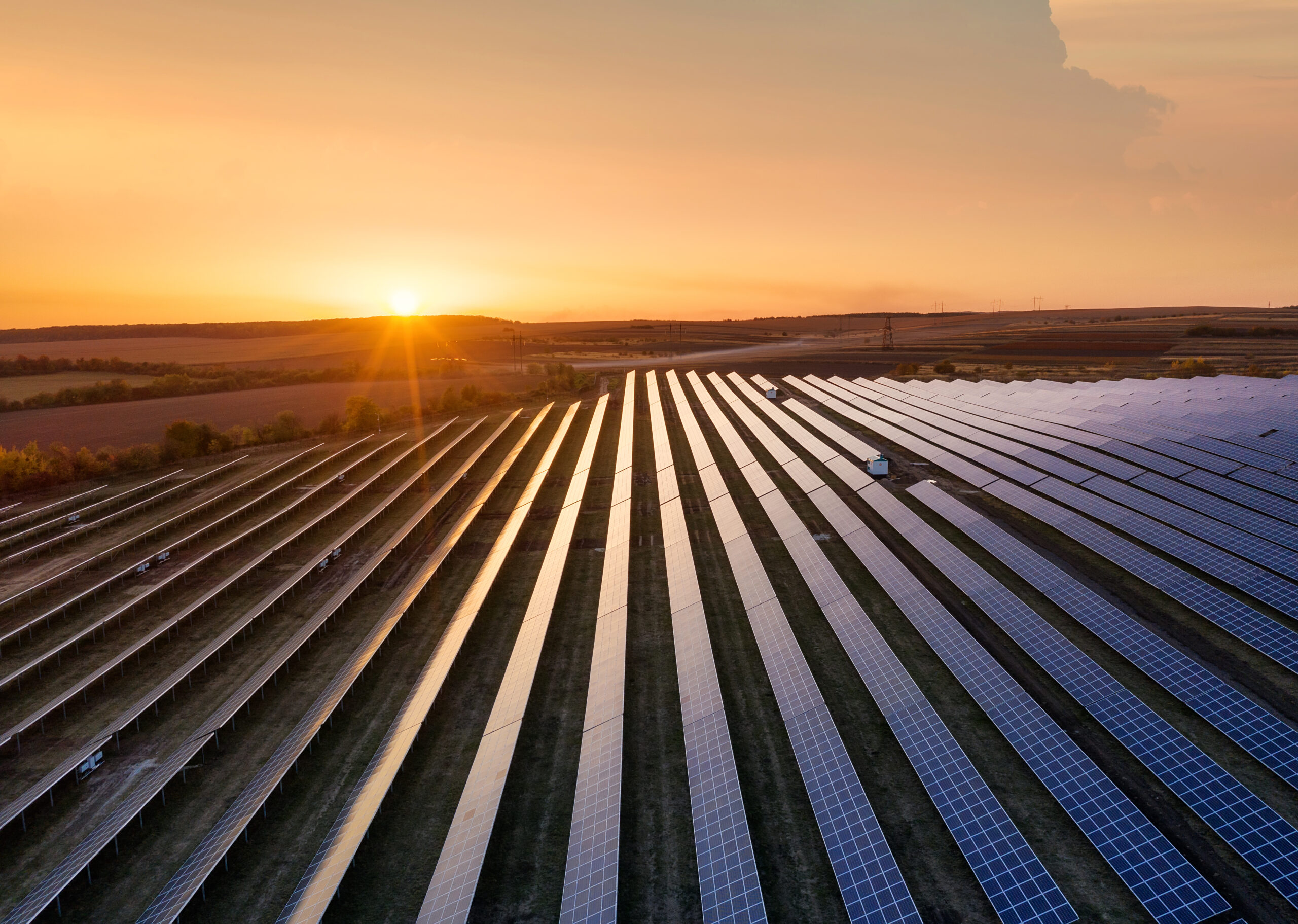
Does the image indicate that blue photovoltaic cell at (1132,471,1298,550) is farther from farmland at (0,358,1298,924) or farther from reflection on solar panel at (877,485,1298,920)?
reflection on solar panel at (877,485,1298,920)

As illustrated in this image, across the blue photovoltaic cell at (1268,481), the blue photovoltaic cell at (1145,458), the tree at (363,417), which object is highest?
the tree at (363,417)

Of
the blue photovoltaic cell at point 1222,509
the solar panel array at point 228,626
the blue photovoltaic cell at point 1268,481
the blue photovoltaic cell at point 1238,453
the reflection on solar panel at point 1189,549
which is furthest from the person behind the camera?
the blue photovoltaic cell at point 1238,453

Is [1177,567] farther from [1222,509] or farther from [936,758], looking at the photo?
[936,758]

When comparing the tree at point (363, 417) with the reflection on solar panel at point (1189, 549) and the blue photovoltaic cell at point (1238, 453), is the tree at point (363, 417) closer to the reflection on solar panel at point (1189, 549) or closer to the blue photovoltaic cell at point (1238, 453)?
the reflection on solar panel at point (1189, 549)

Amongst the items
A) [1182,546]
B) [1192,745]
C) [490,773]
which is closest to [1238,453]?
[1182,546]

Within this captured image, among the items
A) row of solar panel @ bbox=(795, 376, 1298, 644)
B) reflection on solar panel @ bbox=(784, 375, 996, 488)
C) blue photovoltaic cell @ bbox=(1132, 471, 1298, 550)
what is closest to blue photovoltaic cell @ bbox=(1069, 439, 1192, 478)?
blue photovoltaic cell @ bbox=(1132, 471, 1298, 550)

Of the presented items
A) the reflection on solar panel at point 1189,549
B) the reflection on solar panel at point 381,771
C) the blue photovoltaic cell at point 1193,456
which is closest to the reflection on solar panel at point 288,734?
the reflection on solar panel at point 381,771
